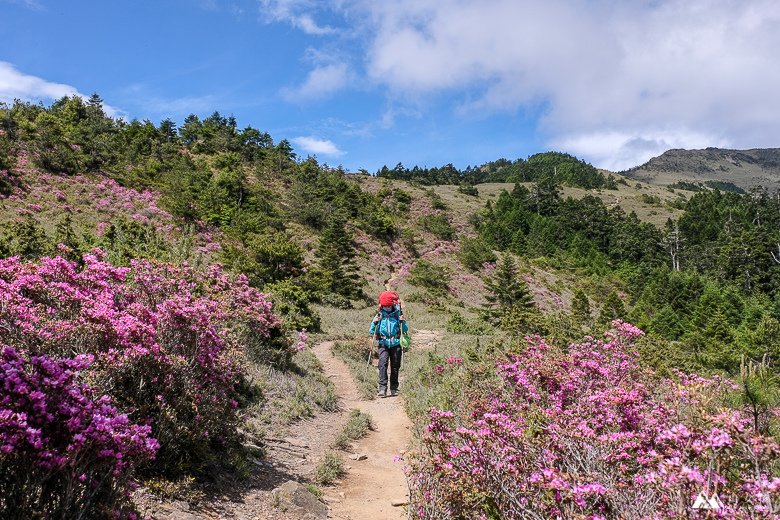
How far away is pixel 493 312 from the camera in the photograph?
28.9 m

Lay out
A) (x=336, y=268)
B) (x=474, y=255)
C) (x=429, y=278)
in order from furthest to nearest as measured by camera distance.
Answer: (x=474, y=255) < (x=429, y=278) < (x=336, y=268)

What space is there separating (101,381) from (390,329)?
20.3ft

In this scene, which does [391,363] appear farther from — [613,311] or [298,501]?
[613,311]

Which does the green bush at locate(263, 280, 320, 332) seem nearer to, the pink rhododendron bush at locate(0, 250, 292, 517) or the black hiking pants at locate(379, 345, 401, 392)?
the black hiking pants at locate(379, 345, 401, 392)

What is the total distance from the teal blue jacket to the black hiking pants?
0.55 feet

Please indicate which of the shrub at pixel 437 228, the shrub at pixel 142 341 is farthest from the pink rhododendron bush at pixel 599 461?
the shrub at pixel 437 228

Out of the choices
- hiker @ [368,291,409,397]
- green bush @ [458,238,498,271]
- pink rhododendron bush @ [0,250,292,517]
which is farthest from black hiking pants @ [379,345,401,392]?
green bush @ [458,238,498,271]

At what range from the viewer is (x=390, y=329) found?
376 inches

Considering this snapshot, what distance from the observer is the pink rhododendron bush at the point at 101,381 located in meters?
2.55

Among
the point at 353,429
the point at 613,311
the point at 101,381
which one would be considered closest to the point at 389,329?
the point at 353,429

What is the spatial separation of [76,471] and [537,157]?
656ft

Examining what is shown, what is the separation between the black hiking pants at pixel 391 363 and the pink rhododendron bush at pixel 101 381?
369 cm

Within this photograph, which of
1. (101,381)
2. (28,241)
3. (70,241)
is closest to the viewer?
(101,381)

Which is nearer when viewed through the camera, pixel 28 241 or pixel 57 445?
pixel 57 445
